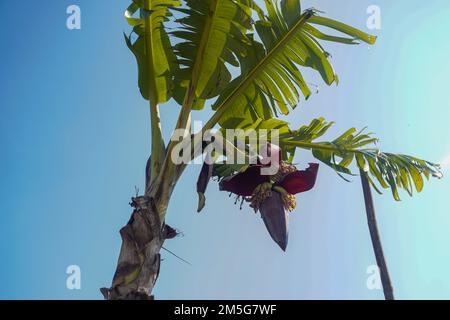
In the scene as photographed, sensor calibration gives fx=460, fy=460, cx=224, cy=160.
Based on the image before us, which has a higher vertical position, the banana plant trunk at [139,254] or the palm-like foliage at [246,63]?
the palm-like foliage at [246,63]

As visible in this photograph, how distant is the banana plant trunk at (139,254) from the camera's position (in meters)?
1.82

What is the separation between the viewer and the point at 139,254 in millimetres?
1883

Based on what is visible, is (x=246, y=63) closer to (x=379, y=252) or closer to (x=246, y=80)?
(x=246, y=80)

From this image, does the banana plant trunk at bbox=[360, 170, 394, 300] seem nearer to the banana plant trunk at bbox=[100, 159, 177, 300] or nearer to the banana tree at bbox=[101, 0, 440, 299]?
the banana tree at bbox=[101, 0, 440, 299]

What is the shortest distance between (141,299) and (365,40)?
180 cm

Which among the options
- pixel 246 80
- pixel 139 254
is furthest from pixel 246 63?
pixel 139 254

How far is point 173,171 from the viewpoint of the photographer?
2.16 m

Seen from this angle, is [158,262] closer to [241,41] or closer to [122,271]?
[122,271]

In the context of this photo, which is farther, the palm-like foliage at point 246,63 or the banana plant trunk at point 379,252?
the palm-like foliage at point 246,63

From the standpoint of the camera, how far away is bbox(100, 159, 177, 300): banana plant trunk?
5.98ft

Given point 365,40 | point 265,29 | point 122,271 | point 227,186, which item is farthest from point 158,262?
point 365,40

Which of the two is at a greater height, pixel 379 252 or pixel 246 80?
pixel 246 80

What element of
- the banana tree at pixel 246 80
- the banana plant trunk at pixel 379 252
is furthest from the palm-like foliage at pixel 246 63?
the banana plant trunk at pixel 379 252

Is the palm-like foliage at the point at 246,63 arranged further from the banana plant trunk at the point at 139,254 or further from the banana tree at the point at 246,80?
the banana plant trunk at the point at 139,254
